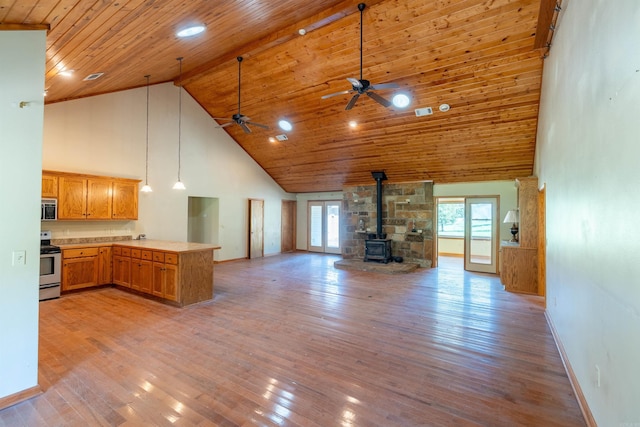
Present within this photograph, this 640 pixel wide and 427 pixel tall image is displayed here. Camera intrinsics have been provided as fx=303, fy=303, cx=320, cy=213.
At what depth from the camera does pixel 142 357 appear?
3.01 meters

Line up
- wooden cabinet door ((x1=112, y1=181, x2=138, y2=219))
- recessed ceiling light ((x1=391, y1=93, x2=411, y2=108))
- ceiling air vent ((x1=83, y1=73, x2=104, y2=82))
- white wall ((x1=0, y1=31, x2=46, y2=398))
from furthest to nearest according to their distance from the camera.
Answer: wooden cabinet door ((x1=112, y1=181, x2=138, y2=219)) < recessed ceiling light ((x1=391, y1=93, x2=411, y2=108)) < ceiling air vent ((x1=83, y1=73, x2=104, y2=82)) < white wall ((x1=0, y1=31, x2=46, y2=398))

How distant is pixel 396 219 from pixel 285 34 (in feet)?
18.7

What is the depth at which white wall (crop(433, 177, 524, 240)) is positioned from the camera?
7.41 metres

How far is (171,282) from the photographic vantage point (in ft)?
15.3

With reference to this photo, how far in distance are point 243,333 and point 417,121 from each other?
507cm

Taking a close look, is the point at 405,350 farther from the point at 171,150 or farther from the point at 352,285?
the point at 171,150

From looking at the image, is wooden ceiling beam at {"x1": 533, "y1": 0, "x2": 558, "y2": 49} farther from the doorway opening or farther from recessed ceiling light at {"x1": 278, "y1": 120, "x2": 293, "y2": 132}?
recessed ceiling light at {"x1": 278, "y1": 120, "x2": 293, "y2": 132}

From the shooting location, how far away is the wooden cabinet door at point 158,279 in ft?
15.8

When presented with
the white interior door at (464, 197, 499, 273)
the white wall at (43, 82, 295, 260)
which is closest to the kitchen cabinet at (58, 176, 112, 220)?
the white wall at (43, 82, 295, 260)

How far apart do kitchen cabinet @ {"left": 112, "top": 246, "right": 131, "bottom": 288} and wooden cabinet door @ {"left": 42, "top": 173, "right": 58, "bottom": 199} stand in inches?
52.4

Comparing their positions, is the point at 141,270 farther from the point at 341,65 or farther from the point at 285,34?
the point at 341,65

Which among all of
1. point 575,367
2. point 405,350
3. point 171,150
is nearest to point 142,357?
point 405,350

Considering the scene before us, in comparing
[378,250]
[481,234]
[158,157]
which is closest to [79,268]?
[158,157]

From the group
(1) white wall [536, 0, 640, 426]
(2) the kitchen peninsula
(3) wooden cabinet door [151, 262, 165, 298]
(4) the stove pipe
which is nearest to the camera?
(1) white wall [536, 0, 640, 426]
